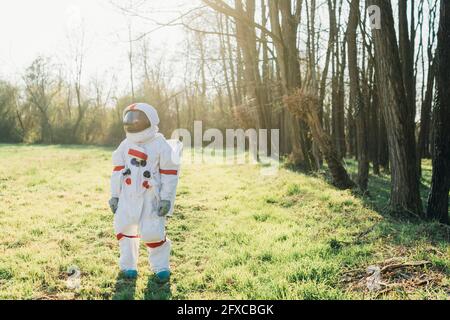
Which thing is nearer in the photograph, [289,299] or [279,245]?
[289,299]

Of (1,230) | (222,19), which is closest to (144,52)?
(222,19)

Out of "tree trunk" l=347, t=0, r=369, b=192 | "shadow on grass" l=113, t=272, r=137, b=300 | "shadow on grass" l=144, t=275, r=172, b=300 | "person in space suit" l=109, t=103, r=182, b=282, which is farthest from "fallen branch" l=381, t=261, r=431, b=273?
"tree trunk" l=347, t=0, r=369, b=192

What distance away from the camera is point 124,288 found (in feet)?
15.7

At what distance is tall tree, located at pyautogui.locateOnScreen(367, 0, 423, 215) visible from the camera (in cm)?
744

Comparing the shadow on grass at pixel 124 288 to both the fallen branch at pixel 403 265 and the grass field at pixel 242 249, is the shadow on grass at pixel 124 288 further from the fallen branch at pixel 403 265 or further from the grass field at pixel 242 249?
the fallen branch at pixel 403 265

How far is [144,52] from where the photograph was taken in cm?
4428

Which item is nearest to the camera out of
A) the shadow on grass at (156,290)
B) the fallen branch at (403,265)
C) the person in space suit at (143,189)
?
the shadow on grass at (156,290)

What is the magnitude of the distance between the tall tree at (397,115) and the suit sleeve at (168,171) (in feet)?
13.5

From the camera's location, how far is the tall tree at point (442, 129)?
286 inches

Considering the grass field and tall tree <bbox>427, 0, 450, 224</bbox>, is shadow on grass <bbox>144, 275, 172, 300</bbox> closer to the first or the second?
the grass field

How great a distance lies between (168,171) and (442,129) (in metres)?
4.78

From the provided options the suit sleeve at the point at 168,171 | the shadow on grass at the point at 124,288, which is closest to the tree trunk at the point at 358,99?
the suit sleeve at the point at 168,171
